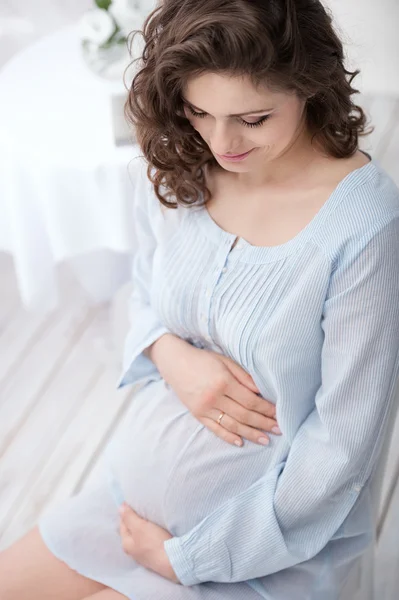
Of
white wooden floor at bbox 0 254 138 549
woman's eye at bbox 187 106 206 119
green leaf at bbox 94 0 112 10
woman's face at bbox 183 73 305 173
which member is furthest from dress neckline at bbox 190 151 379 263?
white wooden floor at bbox 0 254 138 549

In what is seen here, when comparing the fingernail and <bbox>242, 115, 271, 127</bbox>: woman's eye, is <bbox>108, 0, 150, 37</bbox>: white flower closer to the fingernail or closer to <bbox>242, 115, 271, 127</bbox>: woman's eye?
<bbox>242, 115, 271, 127</bbox>: woman's eye

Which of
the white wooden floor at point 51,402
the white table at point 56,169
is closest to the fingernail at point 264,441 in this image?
the white table at point 56,169

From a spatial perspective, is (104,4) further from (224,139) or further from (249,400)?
(249,400)

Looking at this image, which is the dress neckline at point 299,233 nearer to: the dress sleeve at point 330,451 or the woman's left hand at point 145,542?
the dress sleeve at point 330,451

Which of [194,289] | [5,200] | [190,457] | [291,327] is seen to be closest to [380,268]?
[291,327]

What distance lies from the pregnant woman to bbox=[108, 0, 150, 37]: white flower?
0.67 metres

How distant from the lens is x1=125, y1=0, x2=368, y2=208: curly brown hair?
902mm

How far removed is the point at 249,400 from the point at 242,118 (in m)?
0.45

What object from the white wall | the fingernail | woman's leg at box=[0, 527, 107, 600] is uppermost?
the white wall

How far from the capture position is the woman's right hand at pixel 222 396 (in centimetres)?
118

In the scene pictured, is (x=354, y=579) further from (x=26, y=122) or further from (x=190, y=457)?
(x=26, y=122)

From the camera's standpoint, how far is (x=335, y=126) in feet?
3.58

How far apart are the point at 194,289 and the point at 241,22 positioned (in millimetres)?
450

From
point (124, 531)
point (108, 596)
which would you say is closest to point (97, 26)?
point (124, 531)
